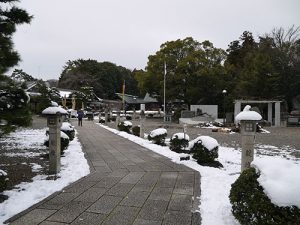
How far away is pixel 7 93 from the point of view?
609cm

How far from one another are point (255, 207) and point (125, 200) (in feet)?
6.99

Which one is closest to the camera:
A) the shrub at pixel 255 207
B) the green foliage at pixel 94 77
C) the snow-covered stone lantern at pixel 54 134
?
the shrub at pixel 255 207

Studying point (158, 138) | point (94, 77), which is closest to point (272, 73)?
point (158, 138)

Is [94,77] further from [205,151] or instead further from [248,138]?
[248,138]

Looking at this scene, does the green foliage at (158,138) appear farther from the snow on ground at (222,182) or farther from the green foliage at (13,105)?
the green foliage at (13,105)

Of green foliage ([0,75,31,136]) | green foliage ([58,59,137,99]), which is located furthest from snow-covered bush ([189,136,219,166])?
green foliage ([58,59,137,99])

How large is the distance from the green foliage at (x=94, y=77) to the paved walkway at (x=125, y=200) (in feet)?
157

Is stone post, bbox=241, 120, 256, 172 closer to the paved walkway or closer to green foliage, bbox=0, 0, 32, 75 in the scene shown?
the paved walkway

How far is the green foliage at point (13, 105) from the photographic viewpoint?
591cm

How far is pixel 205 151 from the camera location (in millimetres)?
8023

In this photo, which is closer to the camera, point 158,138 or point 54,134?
point 54,134

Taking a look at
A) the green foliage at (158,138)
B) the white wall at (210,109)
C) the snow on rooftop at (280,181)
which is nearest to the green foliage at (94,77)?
the white wall at (210,109)

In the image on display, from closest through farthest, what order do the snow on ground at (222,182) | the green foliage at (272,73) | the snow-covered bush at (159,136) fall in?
the snow on ground at (222,182)
the snow-covered bush at (159,136)
the green foliage at (272,73)

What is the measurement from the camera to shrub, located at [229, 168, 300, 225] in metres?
3.18
